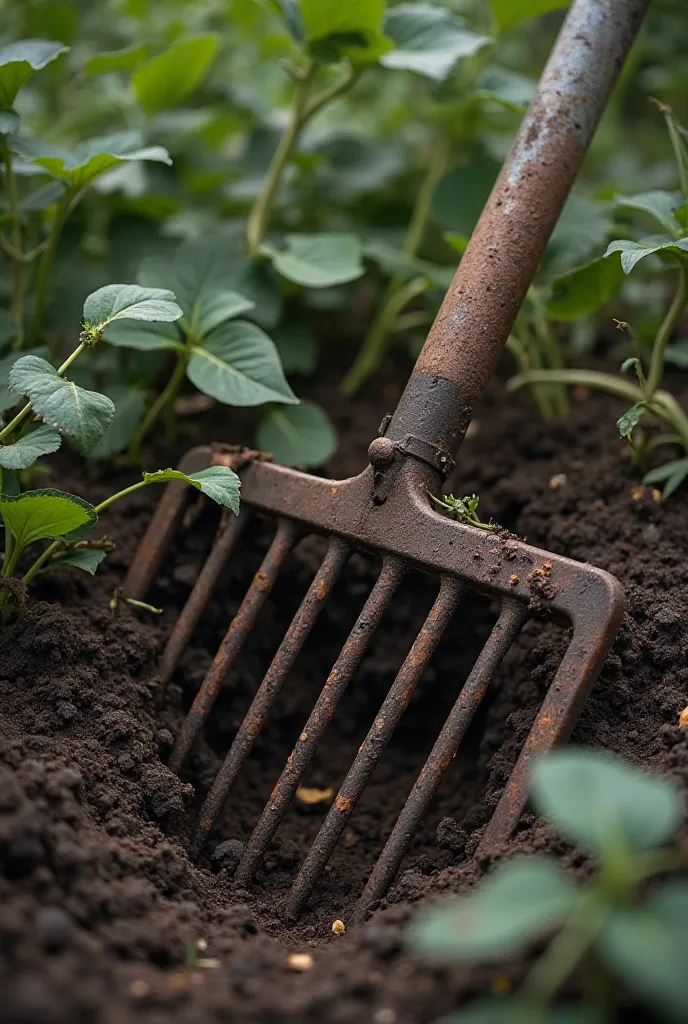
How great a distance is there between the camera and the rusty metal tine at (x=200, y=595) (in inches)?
57.6

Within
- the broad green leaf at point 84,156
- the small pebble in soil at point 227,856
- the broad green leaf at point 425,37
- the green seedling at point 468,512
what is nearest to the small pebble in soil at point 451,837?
the small pebble in soil at point 227,856

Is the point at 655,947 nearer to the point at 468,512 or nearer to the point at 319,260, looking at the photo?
the point at 468,512

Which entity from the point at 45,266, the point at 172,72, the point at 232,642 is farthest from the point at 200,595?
the point at 172,72

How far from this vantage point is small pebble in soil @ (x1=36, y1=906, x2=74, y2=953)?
2.70ft

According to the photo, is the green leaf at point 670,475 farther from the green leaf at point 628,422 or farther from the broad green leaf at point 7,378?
the broad green leaf at point 7,378

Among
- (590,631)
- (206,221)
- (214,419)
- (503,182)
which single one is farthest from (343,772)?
(206,221)

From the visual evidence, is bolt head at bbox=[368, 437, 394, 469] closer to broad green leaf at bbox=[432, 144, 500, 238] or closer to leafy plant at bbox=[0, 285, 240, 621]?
leafy plant at bbox=[0, 285, 240, 621]

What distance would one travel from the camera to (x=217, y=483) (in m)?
1.29

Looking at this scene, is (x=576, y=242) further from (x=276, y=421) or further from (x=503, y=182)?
(x=276, y=421)

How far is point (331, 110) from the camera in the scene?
2.60m

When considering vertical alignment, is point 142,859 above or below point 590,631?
below

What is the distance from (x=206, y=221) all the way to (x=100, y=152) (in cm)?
58

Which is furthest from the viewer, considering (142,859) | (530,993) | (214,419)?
(214,419)

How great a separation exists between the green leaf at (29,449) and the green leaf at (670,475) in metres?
0.93
